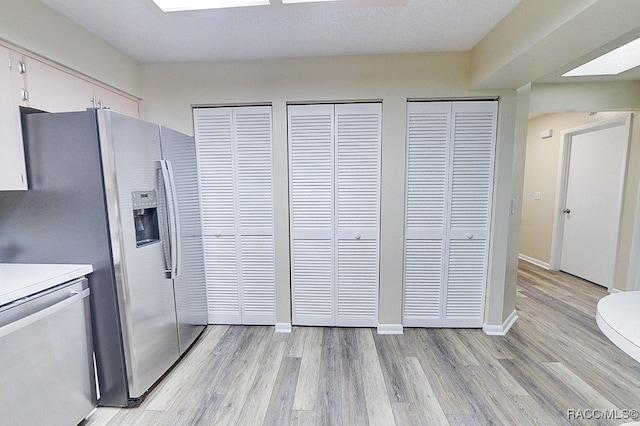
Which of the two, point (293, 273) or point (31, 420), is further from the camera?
point (293, 273)

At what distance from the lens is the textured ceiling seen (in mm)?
1606

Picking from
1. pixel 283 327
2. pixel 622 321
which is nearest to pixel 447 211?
pixel 622 321

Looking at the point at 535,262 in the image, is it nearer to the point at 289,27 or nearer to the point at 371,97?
the point at 371,97

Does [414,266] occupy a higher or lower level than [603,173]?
lower

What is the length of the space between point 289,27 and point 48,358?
7.84 feet

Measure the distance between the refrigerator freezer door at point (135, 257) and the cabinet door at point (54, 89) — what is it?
0.51 meters

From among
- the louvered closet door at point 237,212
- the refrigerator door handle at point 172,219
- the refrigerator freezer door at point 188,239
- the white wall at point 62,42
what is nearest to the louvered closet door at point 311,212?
the louvered closet door at point 237,212

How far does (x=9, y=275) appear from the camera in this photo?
4.44ft

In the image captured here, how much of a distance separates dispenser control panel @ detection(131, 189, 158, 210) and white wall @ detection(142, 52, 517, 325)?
0.92 meters

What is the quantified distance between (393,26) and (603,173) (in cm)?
366

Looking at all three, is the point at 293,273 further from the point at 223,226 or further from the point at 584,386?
the point at 584,386

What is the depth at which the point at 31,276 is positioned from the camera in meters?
1.34

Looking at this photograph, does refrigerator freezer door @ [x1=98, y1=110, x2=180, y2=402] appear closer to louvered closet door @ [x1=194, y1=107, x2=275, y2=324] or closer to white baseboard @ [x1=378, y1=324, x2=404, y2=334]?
louvered closet door @ [x1=194, y1=107, x2=275, y2=324]

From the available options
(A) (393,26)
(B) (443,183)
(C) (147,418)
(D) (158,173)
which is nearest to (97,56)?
(D) (158,173)
